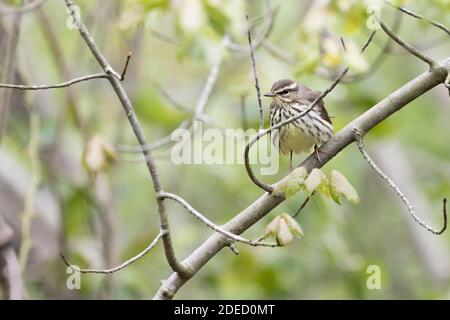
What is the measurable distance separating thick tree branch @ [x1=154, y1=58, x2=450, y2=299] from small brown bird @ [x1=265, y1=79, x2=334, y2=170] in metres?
0.25

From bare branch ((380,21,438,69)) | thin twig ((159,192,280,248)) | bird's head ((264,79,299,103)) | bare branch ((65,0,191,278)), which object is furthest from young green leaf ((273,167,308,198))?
bird's head ((264,79,299,103))

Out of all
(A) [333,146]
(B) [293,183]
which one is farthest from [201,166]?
(B) [293,183]

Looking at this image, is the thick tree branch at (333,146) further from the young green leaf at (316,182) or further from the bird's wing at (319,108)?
the bird's wing at (319,108)

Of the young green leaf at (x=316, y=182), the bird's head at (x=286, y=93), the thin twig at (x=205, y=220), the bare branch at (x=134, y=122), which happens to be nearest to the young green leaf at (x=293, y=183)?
the young green leaf at (x=316, y=182)

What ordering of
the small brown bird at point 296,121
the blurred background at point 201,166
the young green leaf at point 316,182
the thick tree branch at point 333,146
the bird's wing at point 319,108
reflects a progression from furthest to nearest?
1. the blurred background at point 201,166
2. the bird's wing at point 319,108
3. the small brown bird at point 296,121
4. the thick tree branch at point 333,146
5. the young green leaf at point 316,182

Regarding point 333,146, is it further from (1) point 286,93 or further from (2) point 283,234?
(1) point 286,93

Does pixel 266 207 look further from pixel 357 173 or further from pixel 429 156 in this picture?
pixel 429 156

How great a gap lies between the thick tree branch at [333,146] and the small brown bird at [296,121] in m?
0.25

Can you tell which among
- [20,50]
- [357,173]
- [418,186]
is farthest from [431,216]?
[20,50]

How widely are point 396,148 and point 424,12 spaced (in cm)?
352

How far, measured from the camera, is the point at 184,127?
5.62 meters

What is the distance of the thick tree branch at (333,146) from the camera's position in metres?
3.53

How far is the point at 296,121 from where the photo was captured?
4285 mm
